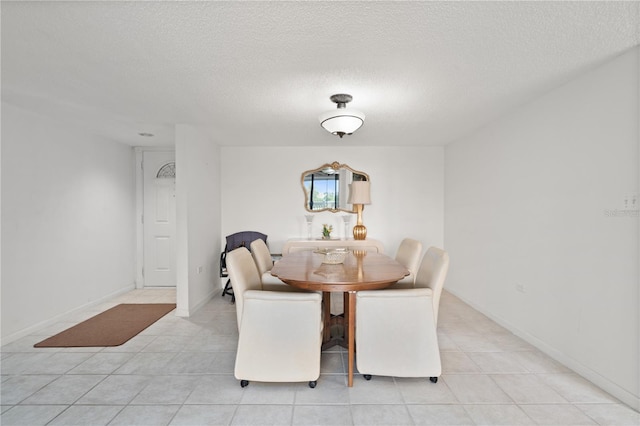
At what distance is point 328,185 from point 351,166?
19.1 inches

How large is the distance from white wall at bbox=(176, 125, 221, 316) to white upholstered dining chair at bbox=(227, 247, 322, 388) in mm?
1883

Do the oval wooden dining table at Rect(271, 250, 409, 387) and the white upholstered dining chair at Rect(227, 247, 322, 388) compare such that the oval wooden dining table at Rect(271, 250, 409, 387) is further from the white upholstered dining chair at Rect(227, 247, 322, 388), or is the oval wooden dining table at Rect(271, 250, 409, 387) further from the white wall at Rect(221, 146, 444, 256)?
the white wall at Rect(221, 146, 444, 256)

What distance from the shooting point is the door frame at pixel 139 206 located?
487 centimetres

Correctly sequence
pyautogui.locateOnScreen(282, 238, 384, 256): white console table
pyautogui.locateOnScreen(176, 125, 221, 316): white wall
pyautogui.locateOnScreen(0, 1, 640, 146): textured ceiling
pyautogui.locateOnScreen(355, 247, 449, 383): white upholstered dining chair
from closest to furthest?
pyautogui.locateOnScreen(0, 1, 640, 146): textured ceiling
pyautogui.locateOnScreen(355, 247, 449, 383): white upholstered dining chair
pyautogui.locateOnScreen(176, 125, 221, 316): white wall
pyautogui.locateOnScreen(282, 238, 384, 256): white console table

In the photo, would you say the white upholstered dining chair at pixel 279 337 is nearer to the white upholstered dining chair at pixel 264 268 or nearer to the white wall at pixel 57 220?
the white upholstered dining chair at pixel 264 268

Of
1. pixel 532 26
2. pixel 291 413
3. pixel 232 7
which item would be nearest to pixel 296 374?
pixel 291 413

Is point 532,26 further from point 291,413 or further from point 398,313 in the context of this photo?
point 291,413

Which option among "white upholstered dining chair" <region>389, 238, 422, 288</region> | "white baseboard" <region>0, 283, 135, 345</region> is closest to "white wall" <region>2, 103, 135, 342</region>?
"white baseboard" <region>0, 283, 135, 345</region>

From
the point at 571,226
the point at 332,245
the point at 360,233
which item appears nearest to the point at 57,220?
the point at 332,245

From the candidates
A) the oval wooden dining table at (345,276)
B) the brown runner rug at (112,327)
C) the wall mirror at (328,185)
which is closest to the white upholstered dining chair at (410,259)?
the oval wooden dining table at (345,276)

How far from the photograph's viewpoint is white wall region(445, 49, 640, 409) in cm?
197

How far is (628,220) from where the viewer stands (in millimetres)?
1954

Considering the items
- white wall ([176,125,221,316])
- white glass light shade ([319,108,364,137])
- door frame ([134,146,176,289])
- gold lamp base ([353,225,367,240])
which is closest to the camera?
white glass light shade ([319,108,364,137])

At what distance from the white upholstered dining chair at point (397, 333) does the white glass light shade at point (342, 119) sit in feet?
4.72
